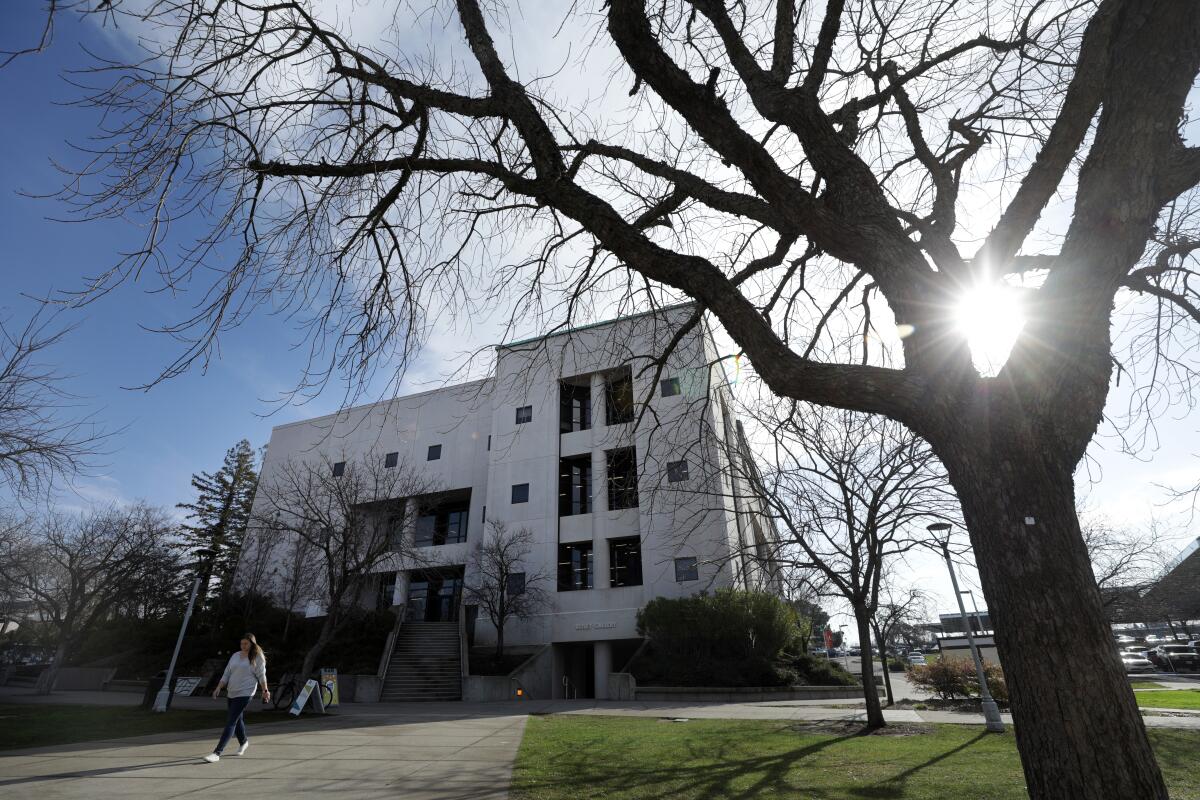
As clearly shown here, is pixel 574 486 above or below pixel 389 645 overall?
above

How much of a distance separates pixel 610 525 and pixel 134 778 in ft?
81.0

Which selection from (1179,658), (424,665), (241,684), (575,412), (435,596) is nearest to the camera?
(241,684)

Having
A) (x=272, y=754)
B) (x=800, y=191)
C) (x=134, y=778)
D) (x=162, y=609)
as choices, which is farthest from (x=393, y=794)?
(x=162, y=609)

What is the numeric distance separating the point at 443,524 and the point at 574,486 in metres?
11.8

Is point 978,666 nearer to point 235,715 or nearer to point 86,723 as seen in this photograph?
point 235,715

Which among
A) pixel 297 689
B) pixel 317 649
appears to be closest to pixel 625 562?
pixel 297 689

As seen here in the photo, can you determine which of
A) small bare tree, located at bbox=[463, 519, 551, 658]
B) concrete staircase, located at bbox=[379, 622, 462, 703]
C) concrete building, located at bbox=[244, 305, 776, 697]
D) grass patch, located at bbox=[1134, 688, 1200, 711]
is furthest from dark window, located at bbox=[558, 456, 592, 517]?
→ grass patch, located at bbox=[1134, 688, 1200, 711]

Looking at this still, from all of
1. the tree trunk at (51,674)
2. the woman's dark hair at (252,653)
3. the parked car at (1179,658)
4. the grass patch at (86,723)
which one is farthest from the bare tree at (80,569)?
the parked car at (1179,658)

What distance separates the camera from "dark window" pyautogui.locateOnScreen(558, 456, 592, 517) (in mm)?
32438

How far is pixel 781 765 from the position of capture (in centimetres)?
779

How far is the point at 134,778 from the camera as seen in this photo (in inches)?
241

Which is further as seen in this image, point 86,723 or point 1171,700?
point 1171,700

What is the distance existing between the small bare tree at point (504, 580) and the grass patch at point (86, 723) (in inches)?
556

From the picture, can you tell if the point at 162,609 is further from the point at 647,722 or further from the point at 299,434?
the point at 647,722
